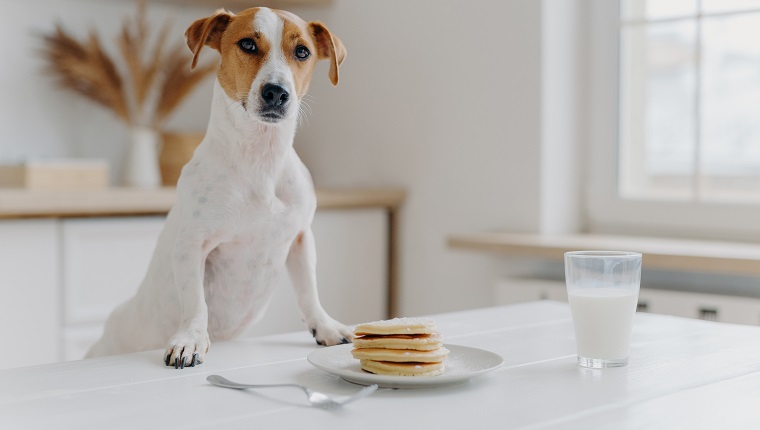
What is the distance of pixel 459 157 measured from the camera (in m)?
2.66

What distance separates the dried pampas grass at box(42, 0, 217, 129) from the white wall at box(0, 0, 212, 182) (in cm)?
4

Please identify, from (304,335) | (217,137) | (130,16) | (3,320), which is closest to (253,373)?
(304,335)

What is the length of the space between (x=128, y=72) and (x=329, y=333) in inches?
70.0

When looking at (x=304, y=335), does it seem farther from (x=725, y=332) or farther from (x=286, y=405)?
(x=725, y=332)

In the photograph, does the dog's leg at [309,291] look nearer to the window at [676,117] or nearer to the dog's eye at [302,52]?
the dog's eye at [302,52]

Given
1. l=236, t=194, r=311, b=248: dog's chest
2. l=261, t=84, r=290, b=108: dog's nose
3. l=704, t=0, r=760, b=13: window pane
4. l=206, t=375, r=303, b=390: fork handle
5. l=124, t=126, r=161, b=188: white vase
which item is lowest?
l=206, t=375, r=303, b=390: fork handle

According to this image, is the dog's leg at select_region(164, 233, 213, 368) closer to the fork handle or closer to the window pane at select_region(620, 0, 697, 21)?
the fork handle

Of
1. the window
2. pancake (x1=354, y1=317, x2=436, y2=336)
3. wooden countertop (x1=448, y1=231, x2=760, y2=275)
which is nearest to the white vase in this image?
wooden countertop (x1=448, y1=231, x2=760, y2=275)

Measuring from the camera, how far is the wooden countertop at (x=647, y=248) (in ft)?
6.48

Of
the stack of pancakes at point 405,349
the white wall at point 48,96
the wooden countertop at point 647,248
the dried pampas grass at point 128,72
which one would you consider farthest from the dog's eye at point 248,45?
the white wall at point 48,96

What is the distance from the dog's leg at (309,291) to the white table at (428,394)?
0.05 meters

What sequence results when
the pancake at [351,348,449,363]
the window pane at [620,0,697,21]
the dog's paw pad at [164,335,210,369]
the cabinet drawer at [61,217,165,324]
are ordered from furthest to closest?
the window pane at [620,0,697,21] → the cabinet drawer at [61,217,165,324] → the dog's paw pad at [164,335,210,369] → the pancake at [351,348,449,363]

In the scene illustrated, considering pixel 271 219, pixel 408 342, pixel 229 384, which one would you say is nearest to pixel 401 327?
pixel 408 342

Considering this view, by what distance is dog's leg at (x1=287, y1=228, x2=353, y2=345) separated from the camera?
1.30 meters
